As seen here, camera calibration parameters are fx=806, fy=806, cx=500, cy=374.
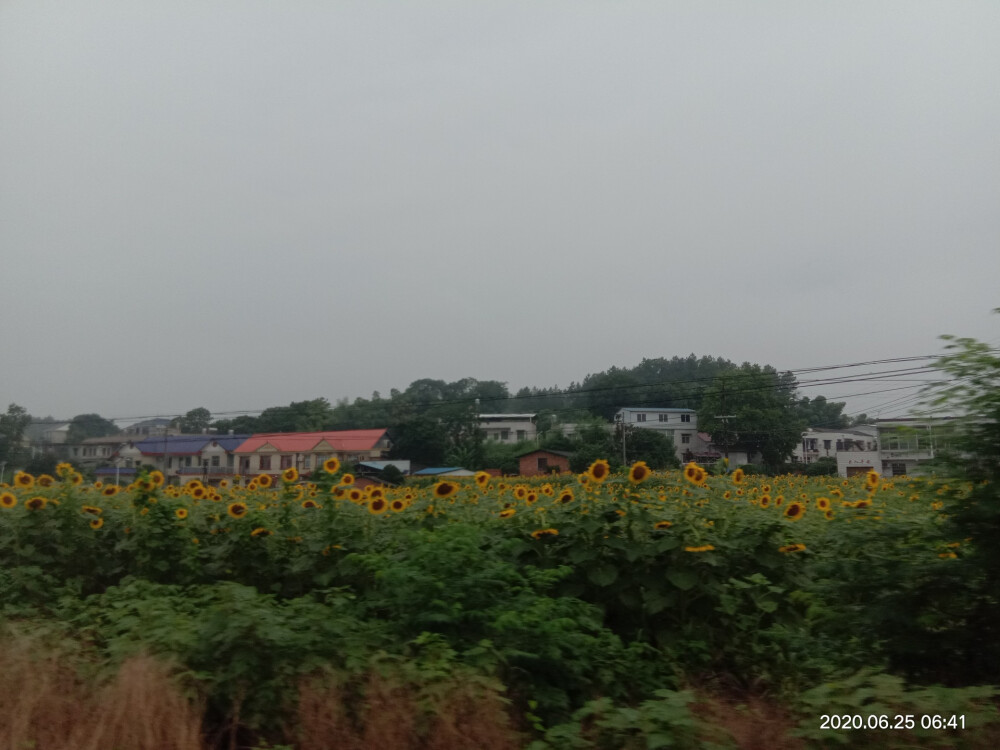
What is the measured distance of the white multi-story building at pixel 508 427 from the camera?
79.6 ft

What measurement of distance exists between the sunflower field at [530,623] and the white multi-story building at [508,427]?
16.7m

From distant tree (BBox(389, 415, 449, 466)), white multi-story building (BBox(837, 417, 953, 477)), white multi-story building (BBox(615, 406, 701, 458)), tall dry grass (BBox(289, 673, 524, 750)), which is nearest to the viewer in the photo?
tall dry grass (BBox(289, 673, 524, 750))

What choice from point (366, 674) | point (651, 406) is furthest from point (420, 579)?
point (651, 406)

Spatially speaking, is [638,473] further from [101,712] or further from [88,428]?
[88,428]

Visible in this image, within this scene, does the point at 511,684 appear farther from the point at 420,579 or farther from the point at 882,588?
the point at 882,588

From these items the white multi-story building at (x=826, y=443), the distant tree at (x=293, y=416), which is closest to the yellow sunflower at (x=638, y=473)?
the white multi-story building at (x=826, y=443)

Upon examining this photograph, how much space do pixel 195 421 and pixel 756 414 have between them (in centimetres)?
1532

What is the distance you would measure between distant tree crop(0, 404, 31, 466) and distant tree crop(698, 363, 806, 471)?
15.2 metres

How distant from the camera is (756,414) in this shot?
2003 centimetres

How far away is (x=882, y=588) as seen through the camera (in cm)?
426

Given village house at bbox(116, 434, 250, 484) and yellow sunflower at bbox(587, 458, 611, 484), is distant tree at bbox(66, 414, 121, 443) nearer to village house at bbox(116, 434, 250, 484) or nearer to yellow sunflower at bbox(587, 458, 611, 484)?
village house at bbox(116, 434, 250, 484)

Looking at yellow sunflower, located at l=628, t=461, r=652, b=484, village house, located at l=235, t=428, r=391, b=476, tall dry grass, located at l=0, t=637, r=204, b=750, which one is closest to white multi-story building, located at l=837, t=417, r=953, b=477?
→ yellow sunflower, located at l=628, t=461, r=652, b=484

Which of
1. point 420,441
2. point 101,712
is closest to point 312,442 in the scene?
point 420,441

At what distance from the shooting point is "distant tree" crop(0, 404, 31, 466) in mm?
10023
